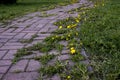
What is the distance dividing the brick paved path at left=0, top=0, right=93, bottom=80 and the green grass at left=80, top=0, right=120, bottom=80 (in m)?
0.52

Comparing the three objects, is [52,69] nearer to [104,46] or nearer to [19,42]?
[104,46]

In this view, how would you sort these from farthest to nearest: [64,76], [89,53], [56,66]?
[89,53] < [56,66] < [64,76]

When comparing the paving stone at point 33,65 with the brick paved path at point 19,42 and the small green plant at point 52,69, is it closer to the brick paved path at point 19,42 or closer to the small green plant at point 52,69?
the brick paved path at point 19,42

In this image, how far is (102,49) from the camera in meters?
3.93

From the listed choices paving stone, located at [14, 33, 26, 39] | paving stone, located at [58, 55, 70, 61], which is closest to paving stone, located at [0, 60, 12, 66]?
paving stone, located at [58, 55, 70, 61]

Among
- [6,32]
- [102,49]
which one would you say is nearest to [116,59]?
[102,49]

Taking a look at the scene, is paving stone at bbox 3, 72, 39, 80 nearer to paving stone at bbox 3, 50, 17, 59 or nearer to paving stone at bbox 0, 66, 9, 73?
paving stone at bbox 0, 66, 9, 73

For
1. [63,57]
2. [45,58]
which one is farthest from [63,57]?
[45,58]

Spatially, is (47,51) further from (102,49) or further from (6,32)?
(6,32)

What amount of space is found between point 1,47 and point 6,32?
1201mm

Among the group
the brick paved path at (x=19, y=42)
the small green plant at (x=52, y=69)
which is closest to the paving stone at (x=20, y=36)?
the brick paved path at (x=19, y=42)

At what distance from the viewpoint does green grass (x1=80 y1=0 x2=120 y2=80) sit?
3.17 meters

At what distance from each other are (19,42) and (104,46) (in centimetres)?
156

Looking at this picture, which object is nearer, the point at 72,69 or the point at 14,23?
the point at 72,69
